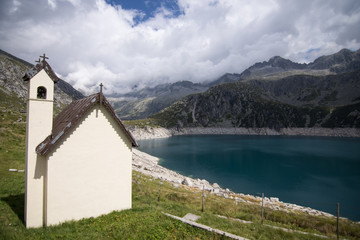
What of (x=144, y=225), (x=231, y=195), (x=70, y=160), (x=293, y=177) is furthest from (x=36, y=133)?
(x=293, y=177)

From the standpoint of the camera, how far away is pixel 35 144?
11250 millimetres

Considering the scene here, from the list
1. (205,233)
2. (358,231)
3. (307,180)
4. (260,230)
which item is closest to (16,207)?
(205,233)

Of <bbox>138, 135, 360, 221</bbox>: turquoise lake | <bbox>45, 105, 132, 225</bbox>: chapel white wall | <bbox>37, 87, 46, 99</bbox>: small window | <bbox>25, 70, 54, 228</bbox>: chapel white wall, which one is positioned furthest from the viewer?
<bbox>138, 135, 360, 221</bbox>: turquoise lake

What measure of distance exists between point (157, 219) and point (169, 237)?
205 centimetres

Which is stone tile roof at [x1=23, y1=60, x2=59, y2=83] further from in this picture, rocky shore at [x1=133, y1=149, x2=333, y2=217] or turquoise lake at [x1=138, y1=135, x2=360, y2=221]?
turquoise lake at [x1=138, y1=135, x2=360, y2=221]

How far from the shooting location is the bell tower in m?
10.9

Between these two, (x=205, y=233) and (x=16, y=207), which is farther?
(x=16, y=207)

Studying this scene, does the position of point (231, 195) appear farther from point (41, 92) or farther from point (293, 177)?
point (293, 177)

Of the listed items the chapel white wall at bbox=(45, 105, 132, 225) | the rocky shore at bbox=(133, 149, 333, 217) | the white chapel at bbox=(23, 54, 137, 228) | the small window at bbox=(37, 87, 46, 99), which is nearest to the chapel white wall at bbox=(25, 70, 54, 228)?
the white chapel at bbox=(23, 54, 137, 228)

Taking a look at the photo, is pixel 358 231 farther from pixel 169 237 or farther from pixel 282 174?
pixel 282 174

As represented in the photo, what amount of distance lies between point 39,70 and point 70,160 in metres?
5.77

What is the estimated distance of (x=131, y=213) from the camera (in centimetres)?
1287

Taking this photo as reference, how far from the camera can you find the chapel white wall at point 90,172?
36.9 ft

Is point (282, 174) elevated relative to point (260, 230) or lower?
lower
